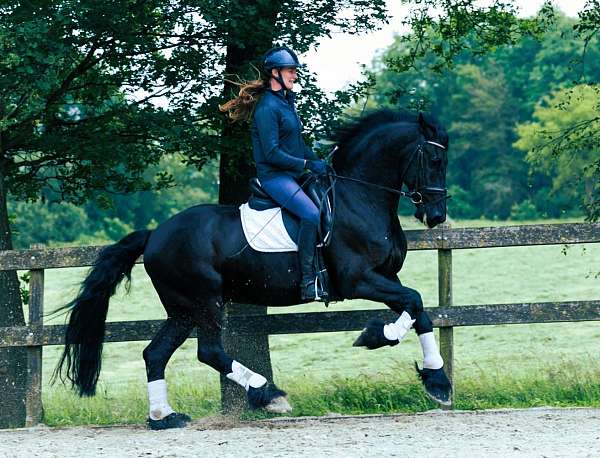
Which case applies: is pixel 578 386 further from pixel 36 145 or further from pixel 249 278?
pixel 36 145

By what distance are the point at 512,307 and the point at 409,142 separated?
195cm

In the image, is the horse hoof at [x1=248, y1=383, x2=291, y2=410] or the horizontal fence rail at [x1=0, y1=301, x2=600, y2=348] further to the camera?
the horizontal fence rail at [x1=0, y1=301, x2=600, y2=348]

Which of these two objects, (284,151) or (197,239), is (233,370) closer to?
(197,239)

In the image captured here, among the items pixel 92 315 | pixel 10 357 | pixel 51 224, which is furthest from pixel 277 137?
pixel 51 224

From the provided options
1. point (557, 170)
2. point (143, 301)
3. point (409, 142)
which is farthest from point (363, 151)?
point (557, 170)

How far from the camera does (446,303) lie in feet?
31.1

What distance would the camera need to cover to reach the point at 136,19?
35.0 feet

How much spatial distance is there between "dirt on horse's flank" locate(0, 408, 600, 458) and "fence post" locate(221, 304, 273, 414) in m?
→ 1.03

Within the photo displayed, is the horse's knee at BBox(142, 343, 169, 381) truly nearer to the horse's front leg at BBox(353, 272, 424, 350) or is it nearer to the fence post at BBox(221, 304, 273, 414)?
the fence post at BBox(221, 304, 273, 414)

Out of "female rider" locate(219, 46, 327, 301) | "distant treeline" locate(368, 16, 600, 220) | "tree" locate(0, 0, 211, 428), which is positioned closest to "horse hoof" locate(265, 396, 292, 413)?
"female rider" locate(219, 46, 327, 301)

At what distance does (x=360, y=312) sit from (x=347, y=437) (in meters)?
1.87

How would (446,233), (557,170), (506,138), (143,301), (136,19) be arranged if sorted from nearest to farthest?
(446,233) → (136,19) → (143,301) → (557,170) → (506,138)

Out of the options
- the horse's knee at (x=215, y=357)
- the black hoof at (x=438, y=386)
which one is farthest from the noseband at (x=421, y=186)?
the horse's knee at (x=215, y=357)

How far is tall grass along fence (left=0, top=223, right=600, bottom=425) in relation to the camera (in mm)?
9344
